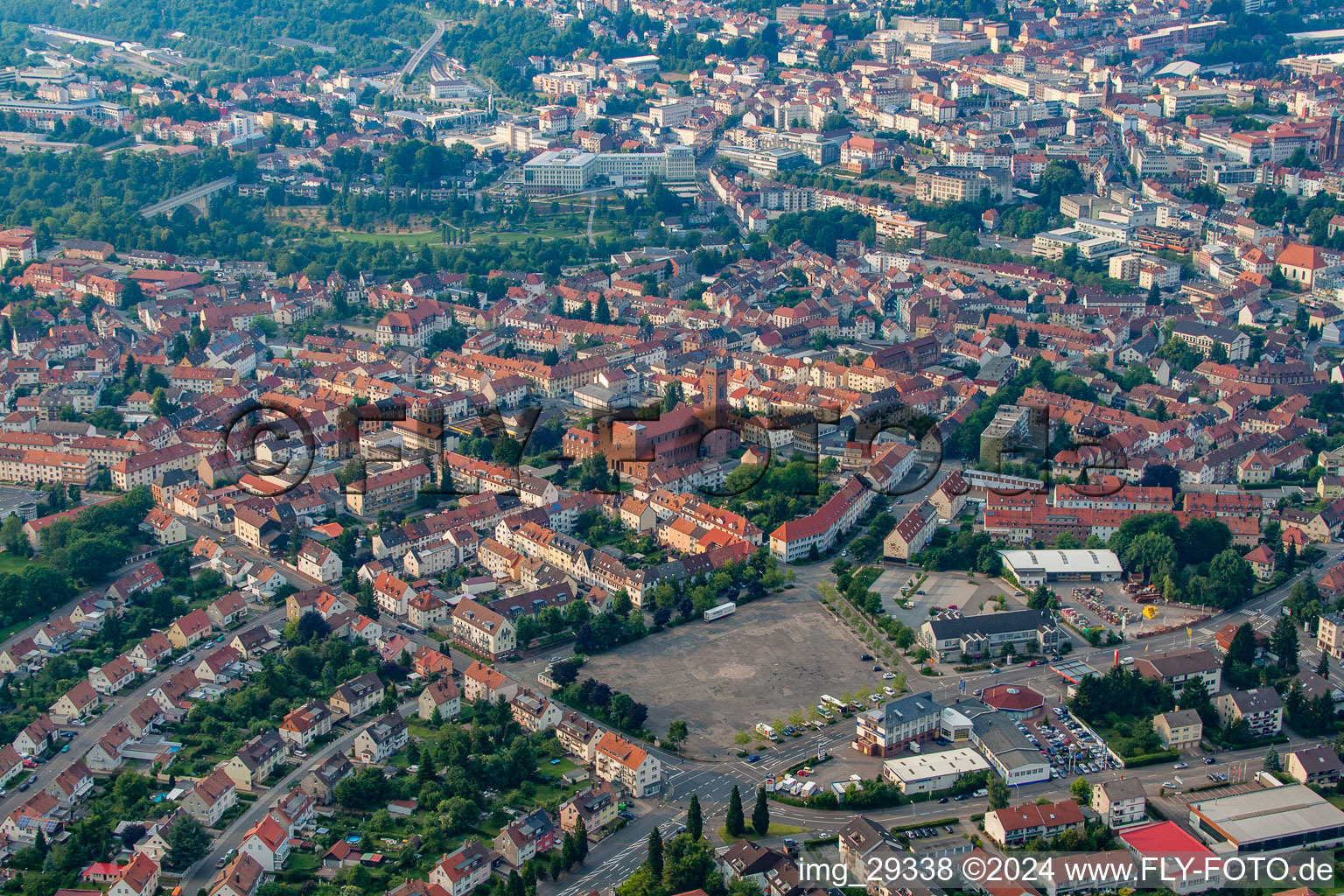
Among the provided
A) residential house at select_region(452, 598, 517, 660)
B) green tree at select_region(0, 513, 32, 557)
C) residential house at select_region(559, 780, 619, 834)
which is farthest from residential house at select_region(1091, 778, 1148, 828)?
green tree at select_region(0, 513, 32, 557)

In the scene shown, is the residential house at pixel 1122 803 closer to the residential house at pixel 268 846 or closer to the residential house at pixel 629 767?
the residential house at pixel 629 767

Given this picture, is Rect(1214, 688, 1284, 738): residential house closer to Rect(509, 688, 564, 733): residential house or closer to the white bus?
the white bus

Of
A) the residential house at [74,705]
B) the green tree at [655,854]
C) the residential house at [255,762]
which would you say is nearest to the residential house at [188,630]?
the residential house at [74,705]

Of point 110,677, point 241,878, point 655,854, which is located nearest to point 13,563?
point 110,677

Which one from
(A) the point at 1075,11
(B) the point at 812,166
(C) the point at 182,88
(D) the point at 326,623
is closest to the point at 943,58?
(A) the point at 1075,11

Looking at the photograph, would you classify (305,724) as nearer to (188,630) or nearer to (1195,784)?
(188,630)

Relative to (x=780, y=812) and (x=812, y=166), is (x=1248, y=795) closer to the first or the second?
(x=780, y=812)

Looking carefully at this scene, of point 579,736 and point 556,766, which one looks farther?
point 579,736

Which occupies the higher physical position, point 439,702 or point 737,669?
point 439,702
